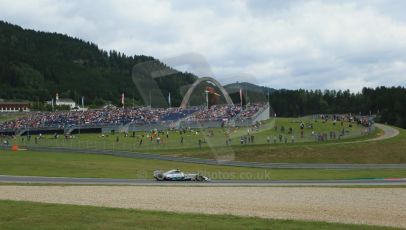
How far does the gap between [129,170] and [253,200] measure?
80.6ft

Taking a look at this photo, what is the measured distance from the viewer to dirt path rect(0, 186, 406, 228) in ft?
72.2

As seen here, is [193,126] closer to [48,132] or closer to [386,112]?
[48,132]

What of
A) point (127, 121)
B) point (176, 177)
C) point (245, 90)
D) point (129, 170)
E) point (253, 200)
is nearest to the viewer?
point (253, 200)

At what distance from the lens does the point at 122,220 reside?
1831 cm

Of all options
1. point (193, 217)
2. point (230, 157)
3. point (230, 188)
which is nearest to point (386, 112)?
point (230, 157)

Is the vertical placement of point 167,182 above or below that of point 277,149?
below

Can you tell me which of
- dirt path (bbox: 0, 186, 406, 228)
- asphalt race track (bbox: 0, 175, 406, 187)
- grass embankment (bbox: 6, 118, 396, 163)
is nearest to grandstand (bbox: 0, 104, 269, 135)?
grass embankment (bbox: 6, 118, 396, 163)

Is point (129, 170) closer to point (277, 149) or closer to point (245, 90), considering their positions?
point (245, 90)

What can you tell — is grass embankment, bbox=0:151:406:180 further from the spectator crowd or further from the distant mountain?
the spectator crowd

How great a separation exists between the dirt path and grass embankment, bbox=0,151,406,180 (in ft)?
37.1

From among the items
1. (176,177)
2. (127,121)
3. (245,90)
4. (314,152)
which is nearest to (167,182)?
(176,177)

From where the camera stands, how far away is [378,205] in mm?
25672

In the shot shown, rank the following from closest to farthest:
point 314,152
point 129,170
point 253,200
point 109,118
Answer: point 253,200
point 129,170
point 314,152
point 109,118

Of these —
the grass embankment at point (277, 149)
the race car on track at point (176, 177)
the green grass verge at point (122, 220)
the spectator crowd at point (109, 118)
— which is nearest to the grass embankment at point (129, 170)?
the race car on track at point (176, 177)
